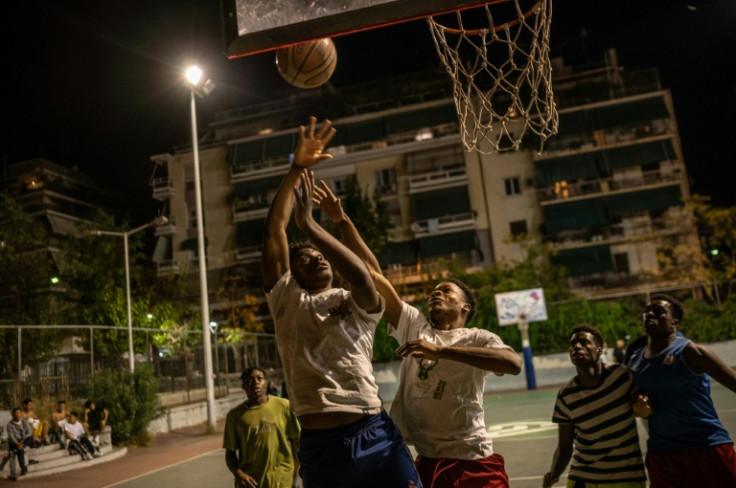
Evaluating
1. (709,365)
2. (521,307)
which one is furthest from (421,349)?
(521,307)

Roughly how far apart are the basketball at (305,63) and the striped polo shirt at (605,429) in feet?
9.35

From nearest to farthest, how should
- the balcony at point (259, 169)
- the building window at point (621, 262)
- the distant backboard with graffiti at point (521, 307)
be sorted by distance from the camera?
the distant backboard with graffiti at point (521, 307)
the building window at point (621, 262)
the balcony at point (259, 169)

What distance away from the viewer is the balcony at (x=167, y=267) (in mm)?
41544

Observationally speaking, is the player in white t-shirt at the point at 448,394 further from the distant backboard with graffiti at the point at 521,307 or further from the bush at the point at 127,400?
the distant backboard with graffiti at the point at 521,307

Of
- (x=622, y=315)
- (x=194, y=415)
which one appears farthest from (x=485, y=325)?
(x=194, y=415)

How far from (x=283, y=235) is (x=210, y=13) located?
1.33 meters

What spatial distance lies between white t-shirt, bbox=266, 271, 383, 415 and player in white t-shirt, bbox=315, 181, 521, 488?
32 centimetres

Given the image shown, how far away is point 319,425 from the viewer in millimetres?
2973

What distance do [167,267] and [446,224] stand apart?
1808cm

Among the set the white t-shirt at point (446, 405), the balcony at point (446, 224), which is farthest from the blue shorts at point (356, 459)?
the balcony at point (446, 224)

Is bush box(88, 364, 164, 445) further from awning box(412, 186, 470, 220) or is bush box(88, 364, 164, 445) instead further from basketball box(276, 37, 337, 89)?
awning box(412, 186, 470, 220)

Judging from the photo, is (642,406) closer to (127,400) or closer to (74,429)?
(74,429)

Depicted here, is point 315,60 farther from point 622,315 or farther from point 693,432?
point 622,315

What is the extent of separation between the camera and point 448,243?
37000 millimetres
